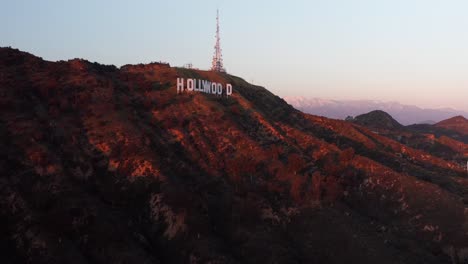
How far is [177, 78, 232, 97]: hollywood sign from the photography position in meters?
65.9

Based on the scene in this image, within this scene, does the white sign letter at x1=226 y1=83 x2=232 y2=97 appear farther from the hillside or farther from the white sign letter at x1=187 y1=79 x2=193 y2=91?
the hillside

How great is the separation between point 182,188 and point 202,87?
32787 mm

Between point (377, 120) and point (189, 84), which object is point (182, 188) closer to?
point (189, 84)

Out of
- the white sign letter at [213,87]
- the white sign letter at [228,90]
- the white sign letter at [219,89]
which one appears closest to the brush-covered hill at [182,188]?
the white sign letter at [213,87]

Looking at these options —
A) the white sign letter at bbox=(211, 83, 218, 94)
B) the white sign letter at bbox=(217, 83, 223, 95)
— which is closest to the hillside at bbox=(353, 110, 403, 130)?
the white sign letter at bbox=(217, 83, 223, 95)

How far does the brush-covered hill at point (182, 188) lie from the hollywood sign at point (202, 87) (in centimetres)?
445

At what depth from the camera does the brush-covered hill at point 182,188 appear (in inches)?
1275

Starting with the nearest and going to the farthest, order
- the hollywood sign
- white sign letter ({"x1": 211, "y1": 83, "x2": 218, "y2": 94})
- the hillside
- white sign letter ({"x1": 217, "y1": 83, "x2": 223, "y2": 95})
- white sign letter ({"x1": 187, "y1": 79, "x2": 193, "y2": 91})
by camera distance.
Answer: the hollywood sign < white sign letter ({"x1": 187, "y1": 79, "x2": 193, "y2": 91}) < white sign letter ({"x1": 211, "y1": 83, "x2": 218, "y2": 94}) < white sign letter ({"x1": 217, "y1": 83, "x2": 223, "y2": 95}) < the hillside

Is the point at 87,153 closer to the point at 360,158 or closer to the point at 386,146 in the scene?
the point at 360,158

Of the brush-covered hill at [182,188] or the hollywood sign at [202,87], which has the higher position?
the hollywood sign at [202,87]

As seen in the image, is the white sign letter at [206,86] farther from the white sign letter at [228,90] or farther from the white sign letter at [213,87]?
the white sign letter at [228,90]

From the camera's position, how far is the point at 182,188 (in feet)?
130

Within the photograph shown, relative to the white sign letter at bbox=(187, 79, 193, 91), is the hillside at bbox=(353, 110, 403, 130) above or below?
below

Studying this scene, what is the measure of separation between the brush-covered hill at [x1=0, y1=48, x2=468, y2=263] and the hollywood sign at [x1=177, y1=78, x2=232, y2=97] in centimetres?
445
